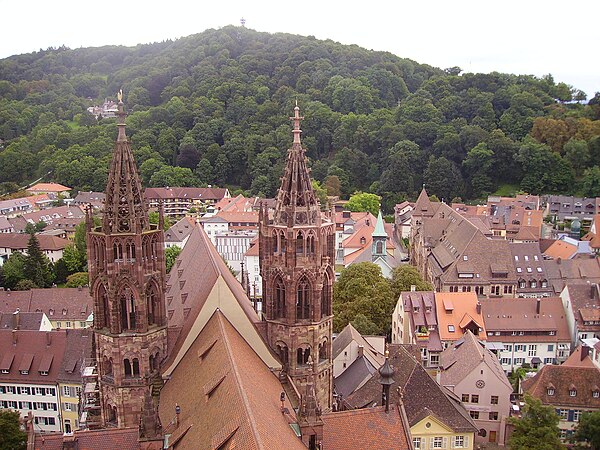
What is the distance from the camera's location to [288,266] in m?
33.7

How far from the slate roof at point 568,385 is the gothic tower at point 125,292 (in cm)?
3359

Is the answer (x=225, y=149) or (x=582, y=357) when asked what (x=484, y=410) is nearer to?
(x=582, y=357)

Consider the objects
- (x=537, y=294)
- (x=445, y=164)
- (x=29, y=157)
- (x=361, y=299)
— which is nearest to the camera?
(x=361, y=299)

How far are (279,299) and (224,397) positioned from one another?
881cm

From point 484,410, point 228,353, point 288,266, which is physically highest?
point 288,266

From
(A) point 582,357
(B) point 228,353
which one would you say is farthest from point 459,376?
(B) point 228,353

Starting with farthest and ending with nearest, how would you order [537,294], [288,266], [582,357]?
[537,294] < [582,357] < [288,266]

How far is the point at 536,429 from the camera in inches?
1660

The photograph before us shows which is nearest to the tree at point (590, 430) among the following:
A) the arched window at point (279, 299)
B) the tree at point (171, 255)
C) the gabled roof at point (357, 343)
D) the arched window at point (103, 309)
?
the gabled roof at point (357, 343)

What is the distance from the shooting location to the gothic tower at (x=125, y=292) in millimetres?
31703

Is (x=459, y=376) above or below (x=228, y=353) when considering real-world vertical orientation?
A: below

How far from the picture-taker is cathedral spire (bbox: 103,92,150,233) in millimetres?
31531

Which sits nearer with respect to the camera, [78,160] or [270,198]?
[270,198]

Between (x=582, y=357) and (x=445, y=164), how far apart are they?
355 feet
